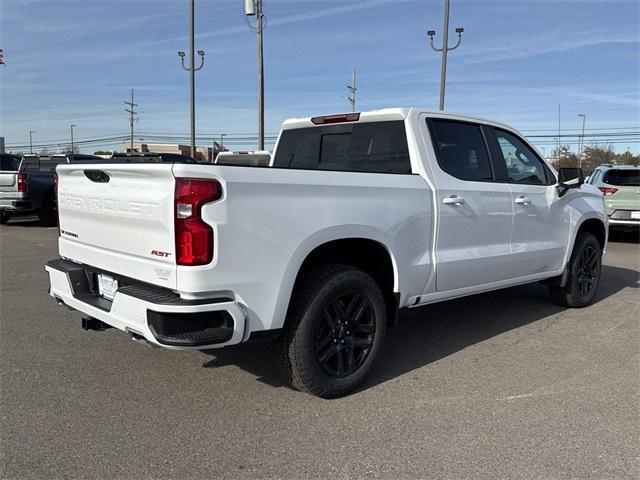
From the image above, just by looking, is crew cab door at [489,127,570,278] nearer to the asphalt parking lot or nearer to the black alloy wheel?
the asphalt parking lot

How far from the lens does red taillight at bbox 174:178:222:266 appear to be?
2938 mm

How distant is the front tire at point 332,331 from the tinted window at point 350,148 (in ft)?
3.44

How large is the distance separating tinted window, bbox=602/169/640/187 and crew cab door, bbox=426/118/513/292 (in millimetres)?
8427

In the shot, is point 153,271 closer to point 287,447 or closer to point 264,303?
point 264,303

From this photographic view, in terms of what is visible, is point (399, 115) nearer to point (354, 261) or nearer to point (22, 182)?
point (354, 261)

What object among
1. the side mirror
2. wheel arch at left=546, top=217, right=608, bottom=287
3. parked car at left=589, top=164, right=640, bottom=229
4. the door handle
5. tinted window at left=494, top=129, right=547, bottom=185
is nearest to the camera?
the door handle

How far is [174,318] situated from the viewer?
297 centimetres

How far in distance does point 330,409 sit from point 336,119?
2.52 meters

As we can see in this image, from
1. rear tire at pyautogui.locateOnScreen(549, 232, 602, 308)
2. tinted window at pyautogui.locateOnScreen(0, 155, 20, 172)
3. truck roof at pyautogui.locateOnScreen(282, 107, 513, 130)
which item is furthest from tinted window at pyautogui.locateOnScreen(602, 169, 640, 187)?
tinted window at pyautogui.locateOnScreen(0, 155, 20, 172)

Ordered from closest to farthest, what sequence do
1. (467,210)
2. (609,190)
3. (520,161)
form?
(467,210) < (520,161) < (609,190)

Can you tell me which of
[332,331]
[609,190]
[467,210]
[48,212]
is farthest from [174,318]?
[48,212]

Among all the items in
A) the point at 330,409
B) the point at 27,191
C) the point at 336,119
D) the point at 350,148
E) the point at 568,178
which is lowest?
the point at 330,409

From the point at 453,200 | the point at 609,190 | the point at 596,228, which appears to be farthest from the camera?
the point at 609,190

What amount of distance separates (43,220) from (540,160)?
1300 centimetres
